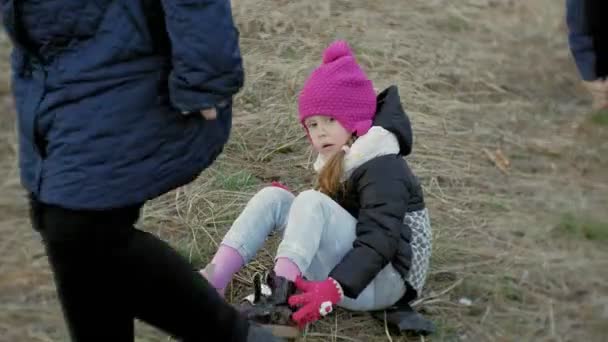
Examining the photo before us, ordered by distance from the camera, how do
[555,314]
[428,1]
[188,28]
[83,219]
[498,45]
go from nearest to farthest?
1. [188,28]
2. [83,219]
3. [555,314]
4. [498,45]
5. [428,1]

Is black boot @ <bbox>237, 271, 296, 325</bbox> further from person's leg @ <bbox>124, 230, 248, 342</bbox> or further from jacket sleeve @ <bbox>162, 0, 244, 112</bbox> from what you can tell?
jacket sleeve @ <bbox>162, 0, 244, 112</bbox>

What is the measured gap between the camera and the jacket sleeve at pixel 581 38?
101 inches

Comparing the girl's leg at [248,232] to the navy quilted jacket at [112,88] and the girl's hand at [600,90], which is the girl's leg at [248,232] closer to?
the navy quilted jacket at [112,88]

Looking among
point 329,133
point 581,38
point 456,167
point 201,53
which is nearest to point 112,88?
point 201,53

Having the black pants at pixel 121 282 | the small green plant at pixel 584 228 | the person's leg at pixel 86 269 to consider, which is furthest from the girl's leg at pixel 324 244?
the small green plant at pixel 584 228

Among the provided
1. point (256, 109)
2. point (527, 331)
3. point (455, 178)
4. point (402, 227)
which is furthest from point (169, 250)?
point (256, 109)

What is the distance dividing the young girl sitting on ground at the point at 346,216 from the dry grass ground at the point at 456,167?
218 mm

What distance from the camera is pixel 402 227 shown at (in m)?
2.78

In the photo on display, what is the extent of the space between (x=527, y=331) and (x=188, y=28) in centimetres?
161

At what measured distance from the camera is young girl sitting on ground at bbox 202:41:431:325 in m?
2.67

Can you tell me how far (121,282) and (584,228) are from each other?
201 centimetres

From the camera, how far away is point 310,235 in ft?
8.97

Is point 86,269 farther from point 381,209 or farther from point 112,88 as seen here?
point 381,209

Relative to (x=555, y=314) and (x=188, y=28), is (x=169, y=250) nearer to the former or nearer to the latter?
(x=188, y=28)
